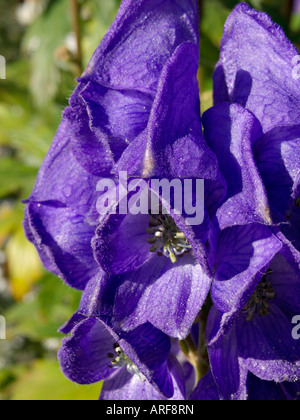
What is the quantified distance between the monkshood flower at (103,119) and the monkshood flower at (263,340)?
0.17 meters

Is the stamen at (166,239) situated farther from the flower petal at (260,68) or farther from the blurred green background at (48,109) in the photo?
the blurred green background at (48,109)

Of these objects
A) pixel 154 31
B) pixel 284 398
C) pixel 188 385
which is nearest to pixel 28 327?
pixel 188 385

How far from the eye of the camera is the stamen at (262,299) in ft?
2.08

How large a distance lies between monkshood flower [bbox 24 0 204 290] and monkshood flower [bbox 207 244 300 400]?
171 mm

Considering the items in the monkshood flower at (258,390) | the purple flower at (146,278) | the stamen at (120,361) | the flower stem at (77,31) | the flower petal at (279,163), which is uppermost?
the flower stem at (77,31)

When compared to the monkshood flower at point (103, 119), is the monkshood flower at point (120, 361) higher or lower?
lower

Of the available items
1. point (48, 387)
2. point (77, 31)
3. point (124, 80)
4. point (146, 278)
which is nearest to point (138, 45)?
point (124, 80)

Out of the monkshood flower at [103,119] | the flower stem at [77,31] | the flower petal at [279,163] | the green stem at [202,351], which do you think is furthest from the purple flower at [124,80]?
the flower stem at [77,31]

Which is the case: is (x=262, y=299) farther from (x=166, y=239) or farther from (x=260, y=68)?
(x=260, y=68)

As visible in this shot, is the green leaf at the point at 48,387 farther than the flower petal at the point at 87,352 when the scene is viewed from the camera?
Yes

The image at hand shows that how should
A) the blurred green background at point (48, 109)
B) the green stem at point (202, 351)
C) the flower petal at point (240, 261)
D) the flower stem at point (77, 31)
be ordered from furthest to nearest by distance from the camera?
the flower stem at point (77, 31) < the blurred green background at point (48, 109) < the green stem at point (202, 351) < the flower petal at point (240, 261)

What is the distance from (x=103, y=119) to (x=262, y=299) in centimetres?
27

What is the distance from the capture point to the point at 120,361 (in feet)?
2.30
